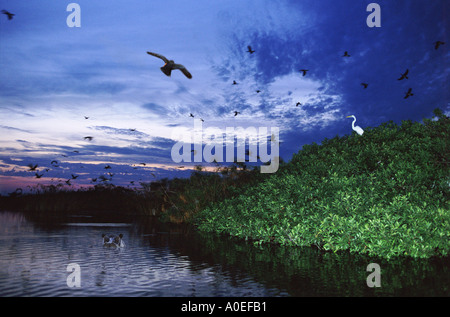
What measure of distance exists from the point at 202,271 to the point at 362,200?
30.8ft

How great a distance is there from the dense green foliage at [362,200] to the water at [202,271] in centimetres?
85

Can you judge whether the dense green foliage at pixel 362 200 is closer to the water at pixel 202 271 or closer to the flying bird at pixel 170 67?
the water at pixel 202 271

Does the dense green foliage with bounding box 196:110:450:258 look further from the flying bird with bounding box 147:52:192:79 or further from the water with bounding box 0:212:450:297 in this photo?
the flying bird with bounding box 147:52:192:79

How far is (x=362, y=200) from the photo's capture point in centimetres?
1866

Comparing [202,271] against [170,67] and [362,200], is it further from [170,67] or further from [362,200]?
[362,200]

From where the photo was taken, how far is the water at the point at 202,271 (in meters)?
10.3

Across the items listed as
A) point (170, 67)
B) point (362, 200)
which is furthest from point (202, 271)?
point (362, 200)

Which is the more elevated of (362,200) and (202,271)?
(362,200)
